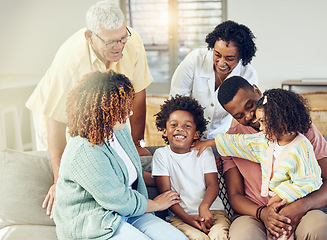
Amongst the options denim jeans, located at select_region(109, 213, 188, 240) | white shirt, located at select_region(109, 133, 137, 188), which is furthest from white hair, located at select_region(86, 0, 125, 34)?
denim jeans, located at select_region(109, 213, 188, 240)

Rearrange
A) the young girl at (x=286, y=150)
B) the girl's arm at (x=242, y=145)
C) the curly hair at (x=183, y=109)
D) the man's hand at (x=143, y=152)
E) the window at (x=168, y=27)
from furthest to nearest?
1. the window at (x=168, y=27)
2. the man's hand at (x=143, y=152)
3. the curly hair at (x=183, y=109)
4. the girl's arm at (x=242, y=145)
5. the young girl at (x=286, y=150)

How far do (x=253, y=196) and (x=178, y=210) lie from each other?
25cm

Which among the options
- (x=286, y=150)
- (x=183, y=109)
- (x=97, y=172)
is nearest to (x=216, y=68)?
(x=183, y=109)

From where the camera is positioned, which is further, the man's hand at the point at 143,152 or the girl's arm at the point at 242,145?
the man's hand at the point at 143,152

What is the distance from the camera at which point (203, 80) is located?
64.1 inches

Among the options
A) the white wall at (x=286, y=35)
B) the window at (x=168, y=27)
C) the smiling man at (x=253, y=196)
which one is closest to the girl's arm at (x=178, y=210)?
the smiling man at (x=253, y=196)

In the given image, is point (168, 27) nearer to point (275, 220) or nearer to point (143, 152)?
point (143, 152)

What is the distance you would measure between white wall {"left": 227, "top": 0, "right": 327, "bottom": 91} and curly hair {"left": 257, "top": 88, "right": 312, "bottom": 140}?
2147mm

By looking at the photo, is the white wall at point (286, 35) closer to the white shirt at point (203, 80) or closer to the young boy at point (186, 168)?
the white shirt at point (203, 80)

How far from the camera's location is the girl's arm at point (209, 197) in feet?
4.22

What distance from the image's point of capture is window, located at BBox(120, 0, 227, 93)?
3709 millimetres

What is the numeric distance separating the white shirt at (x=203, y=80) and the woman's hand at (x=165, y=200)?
1.29ft

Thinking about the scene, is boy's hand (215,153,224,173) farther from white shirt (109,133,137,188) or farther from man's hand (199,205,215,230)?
white shirt (109,133,137,188)

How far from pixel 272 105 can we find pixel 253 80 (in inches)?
15.5
